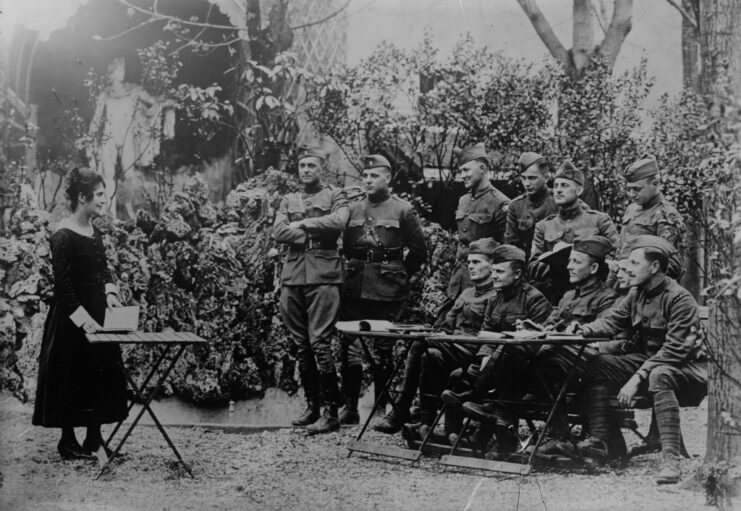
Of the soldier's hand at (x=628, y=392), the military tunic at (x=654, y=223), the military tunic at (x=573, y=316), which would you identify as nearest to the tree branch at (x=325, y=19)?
the military tunic at (x=654, y=223)

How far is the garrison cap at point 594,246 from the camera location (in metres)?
5.29

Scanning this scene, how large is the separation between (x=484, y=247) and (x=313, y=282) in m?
1.27

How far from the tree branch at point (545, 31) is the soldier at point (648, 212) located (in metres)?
A: 1.52

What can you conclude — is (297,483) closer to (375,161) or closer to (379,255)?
(379,255)

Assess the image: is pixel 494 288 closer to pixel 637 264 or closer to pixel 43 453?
pixel 637 264

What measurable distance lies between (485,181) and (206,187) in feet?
9.16

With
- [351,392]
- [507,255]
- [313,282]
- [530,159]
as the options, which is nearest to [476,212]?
[530,159]

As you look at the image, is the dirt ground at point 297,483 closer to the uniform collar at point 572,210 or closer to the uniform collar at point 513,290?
the uniform collar at point 513,290

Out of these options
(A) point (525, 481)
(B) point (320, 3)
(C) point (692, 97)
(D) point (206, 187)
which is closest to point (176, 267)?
(D) point (206, 187)

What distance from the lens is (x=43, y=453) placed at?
5.40 metres

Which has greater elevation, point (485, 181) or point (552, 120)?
point (552, 120)

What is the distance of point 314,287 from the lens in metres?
6.06

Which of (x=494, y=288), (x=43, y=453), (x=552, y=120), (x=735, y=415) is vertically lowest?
(x=43, y=453)

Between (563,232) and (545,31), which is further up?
(545,31)
